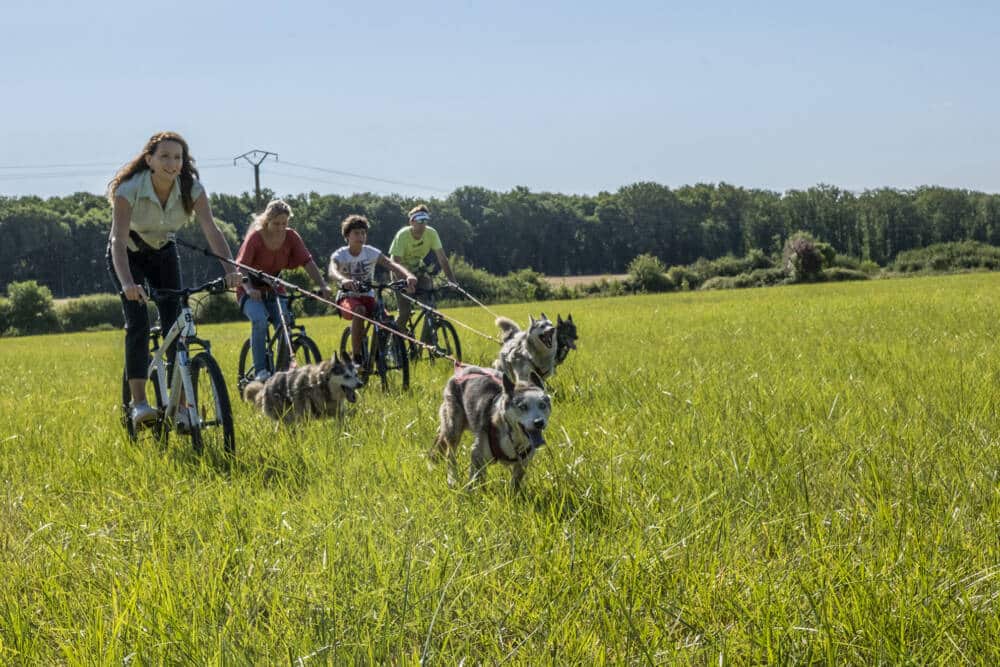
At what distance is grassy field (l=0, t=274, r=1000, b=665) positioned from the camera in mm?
2508

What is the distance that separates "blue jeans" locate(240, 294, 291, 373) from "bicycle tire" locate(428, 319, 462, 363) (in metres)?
2.41

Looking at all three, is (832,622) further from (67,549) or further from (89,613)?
(67,549)

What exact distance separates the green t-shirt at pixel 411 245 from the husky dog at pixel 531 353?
9.20ft

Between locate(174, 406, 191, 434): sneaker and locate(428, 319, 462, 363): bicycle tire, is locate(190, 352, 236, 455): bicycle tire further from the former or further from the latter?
locate(428, 319, 462, 363): bicycle tire

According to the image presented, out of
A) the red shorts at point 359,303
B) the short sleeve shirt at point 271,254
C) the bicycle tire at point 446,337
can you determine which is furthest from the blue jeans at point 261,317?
the bicycle tire at point 446,337

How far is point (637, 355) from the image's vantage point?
10945 millimetres

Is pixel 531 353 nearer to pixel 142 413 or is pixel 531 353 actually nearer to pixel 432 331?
pixel 432 331

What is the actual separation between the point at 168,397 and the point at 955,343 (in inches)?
343

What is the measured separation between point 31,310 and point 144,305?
66.2 meters

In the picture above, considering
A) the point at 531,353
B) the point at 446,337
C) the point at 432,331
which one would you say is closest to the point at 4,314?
the point at 446,337

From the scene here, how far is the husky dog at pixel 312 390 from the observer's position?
6.34 metres

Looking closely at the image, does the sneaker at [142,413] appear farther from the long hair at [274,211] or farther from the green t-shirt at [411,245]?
the green t-shirt at [411,245]

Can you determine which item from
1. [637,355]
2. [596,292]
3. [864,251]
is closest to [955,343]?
[637,355]

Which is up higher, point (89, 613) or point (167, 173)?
point (167, 173)
